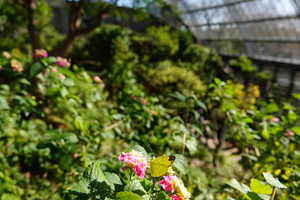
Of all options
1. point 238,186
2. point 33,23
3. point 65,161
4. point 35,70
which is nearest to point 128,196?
point 238,186

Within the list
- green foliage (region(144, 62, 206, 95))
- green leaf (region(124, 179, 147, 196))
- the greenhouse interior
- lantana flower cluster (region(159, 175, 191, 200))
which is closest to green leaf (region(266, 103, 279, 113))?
the greenhouse interior

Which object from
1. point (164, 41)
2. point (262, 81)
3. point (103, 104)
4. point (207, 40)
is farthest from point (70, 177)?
point (207, 40)

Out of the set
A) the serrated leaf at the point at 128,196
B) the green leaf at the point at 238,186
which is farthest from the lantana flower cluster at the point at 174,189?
the green leaf at the point at 238,186

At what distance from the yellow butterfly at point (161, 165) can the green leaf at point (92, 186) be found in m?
0.12

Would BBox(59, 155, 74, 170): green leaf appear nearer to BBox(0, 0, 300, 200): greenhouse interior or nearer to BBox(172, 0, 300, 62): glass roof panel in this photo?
BBox(0, 0, 300, 200): greenhouse interior

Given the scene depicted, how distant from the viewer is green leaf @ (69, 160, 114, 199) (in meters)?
0.43

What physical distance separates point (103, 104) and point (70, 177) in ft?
9.89

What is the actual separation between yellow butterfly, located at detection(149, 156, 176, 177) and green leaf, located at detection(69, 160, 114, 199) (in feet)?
0.39

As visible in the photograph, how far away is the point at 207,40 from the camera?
13.4 meters

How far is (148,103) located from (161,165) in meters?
1.00

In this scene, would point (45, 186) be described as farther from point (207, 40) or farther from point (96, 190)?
point (207, 40)

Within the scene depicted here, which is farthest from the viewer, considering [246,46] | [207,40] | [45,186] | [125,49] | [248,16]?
Result: [207,40]

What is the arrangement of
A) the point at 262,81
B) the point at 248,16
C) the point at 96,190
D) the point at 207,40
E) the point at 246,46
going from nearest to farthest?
the point at 96,190, the point at 262,81, the point at 248,16, the point at 246,46, the point at 207,40

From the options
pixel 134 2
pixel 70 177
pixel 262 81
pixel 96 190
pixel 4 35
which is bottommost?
pixel 262 81
